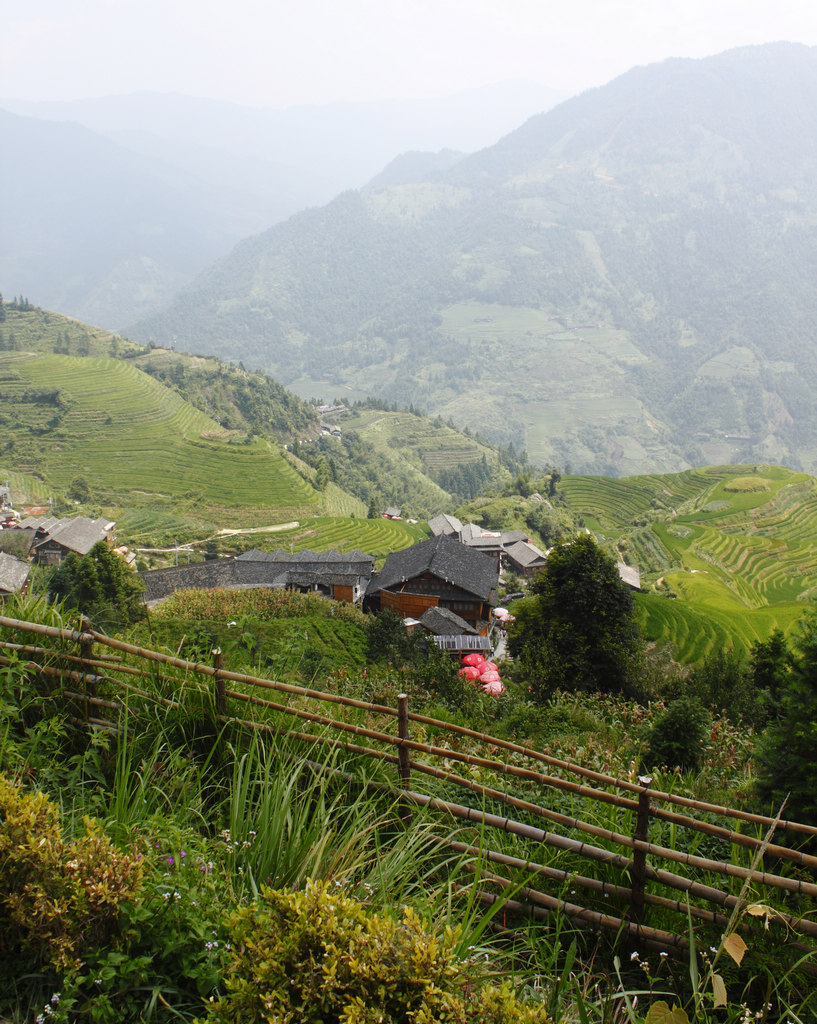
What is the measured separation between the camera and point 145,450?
63.8 meters

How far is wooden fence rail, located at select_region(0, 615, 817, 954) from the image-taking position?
6.72 ft

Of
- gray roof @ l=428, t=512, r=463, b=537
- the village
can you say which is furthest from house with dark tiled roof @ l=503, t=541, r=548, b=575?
the village

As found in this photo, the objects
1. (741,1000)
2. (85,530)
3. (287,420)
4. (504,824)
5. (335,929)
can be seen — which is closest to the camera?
(335,929)

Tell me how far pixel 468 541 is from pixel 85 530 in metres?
22.9

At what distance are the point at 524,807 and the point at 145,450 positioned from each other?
66699 mm

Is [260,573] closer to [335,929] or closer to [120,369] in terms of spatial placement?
[335,929]

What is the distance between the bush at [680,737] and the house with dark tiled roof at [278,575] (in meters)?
21.9

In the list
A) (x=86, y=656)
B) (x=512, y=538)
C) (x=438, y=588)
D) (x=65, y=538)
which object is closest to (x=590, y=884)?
(x=86, y=656)

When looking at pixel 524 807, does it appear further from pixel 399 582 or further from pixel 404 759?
pixel 399 582

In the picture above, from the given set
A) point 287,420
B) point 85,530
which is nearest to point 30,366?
point 287,420

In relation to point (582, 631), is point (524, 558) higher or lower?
lower

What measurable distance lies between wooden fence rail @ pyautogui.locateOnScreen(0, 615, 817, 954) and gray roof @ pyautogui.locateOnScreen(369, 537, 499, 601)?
938 inches

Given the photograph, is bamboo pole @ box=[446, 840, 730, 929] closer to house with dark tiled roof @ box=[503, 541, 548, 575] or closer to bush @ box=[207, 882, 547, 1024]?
bush @ box=[207, 882, 547, 1024]

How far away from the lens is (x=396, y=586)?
27547mm
